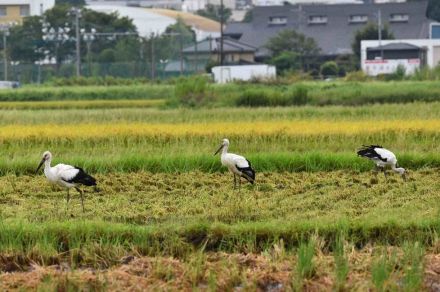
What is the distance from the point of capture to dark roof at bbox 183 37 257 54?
2270 inches

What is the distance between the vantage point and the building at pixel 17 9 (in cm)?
6719

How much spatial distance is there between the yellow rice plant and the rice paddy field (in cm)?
3

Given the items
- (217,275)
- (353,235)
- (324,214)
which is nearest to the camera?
(217,275)

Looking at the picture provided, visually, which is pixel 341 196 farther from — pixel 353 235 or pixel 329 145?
pixel 329 145

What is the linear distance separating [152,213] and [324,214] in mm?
1551

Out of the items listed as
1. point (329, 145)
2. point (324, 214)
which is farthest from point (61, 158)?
point (324, 214)

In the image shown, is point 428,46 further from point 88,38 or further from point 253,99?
point 253,99

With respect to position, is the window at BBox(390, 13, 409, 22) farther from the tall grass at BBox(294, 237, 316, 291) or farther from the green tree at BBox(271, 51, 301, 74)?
the tall grass at BBox(294, 237, 316, 291)

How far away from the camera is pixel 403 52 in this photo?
5422 centimetres

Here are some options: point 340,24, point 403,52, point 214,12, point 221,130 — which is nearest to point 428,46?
point 403,52

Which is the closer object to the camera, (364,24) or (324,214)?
(324,214)

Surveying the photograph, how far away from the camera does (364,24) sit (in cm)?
6444

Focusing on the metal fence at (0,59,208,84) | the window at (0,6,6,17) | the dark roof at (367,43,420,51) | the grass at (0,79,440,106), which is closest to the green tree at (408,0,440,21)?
the dark roof at (367,43,420,51)

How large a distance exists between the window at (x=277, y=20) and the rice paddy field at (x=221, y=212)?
155 feet
